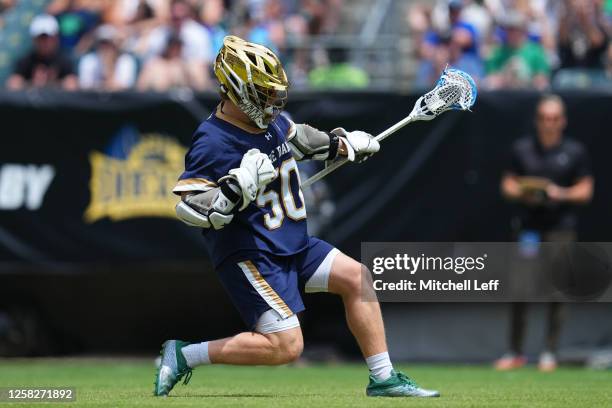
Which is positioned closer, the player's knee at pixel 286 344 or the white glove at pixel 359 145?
the player's knee at pixel 286 344

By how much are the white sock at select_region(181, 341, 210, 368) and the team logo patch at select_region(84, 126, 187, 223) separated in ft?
15.9

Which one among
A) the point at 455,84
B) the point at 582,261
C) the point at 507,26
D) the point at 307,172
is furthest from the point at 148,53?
the point at 455,84

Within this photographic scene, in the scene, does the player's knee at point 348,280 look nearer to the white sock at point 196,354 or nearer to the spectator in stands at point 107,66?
the white sock at point 196,354

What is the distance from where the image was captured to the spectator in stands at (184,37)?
13.4 meters

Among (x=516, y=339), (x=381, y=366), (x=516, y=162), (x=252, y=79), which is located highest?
(x=252, y=79)

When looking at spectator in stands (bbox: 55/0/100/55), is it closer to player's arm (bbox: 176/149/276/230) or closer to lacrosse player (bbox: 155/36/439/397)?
lacrosse player (bbox: 155/36/439/397)

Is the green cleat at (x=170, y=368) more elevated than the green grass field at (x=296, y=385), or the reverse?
the green cleat at (x=170, y=368)

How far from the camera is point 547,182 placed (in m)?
11.5

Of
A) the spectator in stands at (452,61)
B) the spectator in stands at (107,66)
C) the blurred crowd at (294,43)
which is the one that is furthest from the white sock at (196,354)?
the spectator in stands at (107,66)

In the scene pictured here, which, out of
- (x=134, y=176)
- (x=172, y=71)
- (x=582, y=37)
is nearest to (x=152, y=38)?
(x=172, y=71)

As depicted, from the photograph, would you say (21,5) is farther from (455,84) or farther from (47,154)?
(455,84)

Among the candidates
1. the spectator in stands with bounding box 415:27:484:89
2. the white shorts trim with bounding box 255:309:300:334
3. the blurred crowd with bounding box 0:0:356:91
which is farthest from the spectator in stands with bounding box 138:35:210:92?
the white shorts trim with bounding box 255:309:300:334

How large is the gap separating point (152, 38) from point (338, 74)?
226cm

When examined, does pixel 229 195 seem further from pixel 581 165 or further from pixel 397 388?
pixel 581 165
